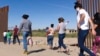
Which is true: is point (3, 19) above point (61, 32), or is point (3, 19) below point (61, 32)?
above

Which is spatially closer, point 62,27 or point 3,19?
point 62,27

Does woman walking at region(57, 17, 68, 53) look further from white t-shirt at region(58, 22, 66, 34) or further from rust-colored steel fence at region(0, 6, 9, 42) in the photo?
rust-colored steel fence at region(0, 6, 9, 42)

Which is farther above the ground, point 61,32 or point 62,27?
point 62,27

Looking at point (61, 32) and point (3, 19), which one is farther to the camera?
point (3, 19)

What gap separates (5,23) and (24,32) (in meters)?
14.3

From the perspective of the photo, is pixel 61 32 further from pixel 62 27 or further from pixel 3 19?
pixel 3 19

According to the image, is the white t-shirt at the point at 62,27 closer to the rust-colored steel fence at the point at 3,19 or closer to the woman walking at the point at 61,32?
the woman walking at the point at 61,32

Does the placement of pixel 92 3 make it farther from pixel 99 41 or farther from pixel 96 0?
pixel 99 41

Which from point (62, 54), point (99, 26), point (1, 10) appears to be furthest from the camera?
point (1, 10)

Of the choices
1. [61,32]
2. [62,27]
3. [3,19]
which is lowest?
[61,32]

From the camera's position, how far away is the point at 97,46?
34.4 ft

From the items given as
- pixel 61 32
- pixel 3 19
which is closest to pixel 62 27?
pixel 61 32

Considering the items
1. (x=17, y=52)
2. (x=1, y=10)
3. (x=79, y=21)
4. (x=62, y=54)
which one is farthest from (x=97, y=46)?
(x=1, y=10)

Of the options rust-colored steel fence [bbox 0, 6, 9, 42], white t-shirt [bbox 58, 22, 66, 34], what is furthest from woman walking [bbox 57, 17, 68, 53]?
rust-colored steel fence [bbox 0, 6, 9, 42]
